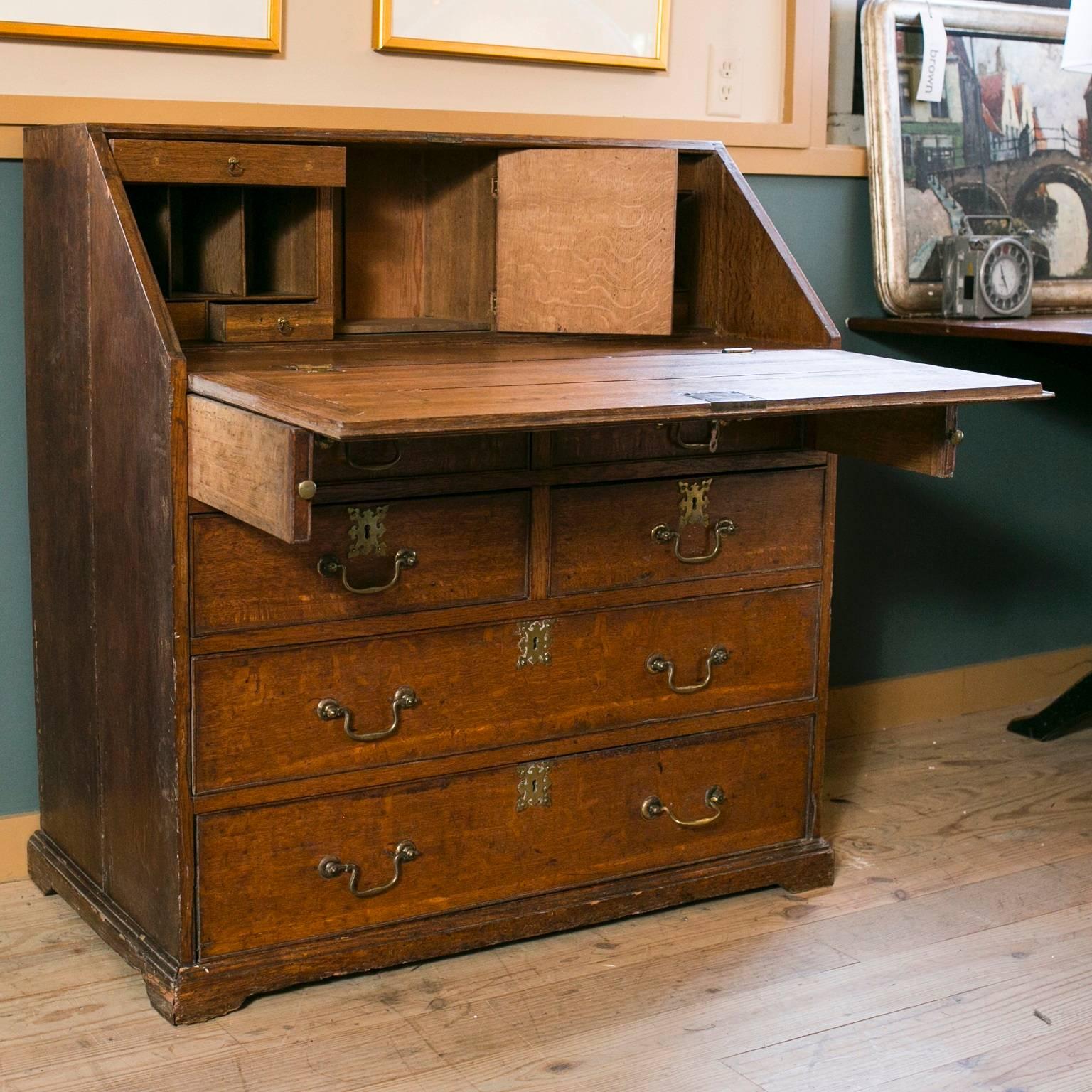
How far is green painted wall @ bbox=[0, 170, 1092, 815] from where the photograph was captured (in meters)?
3.28

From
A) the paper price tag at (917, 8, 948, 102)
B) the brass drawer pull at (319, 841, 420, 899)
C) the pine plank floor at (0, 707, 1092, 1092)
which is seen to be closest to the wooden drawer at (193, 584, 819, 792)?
the brass drawer pull at (319, 841, 420, 899)

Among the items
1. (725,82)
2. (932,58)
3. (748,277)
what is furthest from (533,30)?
(932,58)

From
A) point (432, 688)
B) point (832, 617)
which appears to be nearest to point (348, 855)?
point (432, 688)

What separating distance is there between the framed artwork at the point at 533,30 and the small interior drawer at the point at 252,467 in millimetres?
1037

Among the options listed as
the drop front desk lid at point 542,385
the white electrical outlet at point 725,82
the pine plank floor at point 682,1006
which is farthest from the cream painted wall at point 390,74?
the pine plank floor at point 682,1006

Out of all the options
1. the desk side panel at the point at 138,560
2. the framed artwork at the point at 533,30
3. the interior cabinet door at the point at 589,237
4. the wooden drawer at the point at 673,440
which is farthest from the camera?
the framed artwork at the point at 533,30

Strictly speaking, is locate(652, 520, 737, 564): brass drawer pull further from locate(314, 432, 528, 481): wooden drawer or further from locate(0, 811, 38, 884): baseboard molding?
locate(0, 811, 38, 884): baseboard molding

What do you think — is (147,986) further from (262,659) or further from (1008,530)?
(1008,530)

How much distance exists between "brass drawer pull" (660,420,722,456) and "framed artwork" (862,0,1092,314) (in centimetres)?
101

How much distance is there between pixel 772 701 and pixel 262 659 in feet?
→ 3.02

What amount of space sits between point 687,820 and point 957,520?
135 cm

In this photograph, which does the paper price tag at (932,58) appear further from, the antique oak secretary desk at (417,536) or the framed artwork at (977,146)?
the antique oak secretary desk at (417,536)

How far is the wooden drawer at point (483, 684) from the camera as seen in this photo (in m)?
2.13

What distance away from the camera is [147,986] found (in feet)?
7.28
